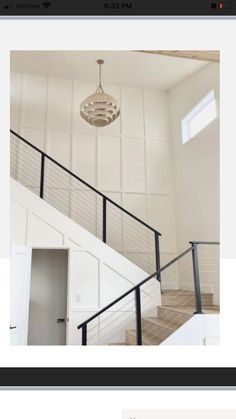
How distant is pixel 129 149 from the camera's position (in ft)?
20.5

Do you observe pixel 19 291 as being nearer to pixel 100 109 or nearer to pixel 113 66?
pixel 100 109

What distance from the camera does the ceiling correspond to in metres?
5.47

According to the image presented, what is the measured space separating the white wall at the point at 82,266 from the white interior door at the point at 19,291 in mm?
293

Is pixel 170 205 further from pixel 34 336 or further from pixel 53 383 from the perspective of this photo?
pixel 53 383

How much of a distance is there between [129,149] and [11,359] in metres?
5.48

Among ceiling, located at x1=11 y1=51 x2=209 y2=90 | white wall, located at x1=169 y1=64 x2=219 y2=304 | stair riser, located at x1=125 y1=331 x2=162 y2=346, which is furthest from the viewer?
ceiling, located at x1=11 y1=51 x2=209 y2=90

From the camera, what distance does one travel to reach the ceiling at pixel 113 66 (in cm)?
547

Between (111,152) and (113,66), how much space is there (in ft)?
5.18

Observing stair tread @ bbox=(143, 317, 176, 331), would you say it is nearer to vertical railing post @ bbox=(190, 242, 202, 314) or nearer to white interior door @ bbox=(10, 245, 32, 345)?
vertical railing post @ bbox=(190, 242, 202, 314)

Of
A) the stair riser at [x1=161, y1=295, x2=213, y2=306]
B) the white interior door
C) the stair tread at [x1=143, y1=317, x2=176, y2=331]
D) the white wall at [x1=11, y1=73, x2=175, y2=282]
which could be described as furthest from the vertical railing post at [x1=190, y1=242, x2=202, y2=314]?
the white wall at [x1=11, y1=73, x2=175, y2=282]

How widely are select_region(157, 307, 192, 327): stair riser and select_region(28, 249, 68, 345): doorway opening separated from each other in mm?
1771
